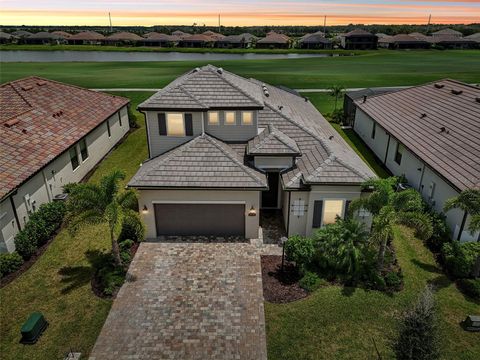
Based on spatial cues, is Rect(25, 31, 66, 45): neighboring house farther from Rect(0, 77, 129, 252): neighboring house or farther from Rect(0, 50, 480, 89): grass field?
Rect(0, 77, 129, 252): neighboring house

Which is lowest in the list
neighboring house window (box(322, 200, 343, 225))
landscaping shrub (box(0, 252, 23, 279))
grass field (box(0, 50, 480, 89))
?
landscaping shrub (box(0, 252, 23, 279))

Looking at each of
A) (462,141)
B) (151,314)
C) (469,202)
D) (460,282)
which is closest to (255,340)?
(151,314)

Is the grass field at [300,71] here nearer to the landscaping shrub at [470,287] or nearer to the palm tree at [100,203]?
the palm tree at [100,203]

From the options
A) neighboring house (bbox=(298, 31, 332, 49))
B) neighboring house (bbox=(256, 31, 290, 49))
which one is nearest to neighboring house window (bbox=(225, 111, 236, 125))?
neighboring house (bbox=(256, 31, 290, 49))

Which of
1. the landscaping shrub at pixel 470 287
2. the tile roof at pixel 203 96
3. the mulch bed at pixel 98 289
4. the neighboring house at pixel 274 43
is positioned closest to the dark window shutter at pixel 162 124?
the tile roof at pixel 203 96

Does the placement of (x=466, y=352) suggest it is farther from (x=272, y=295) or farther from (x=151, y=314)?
(x=151, y=314)

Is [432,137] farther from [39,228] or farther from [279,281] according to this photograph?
[39,228]
